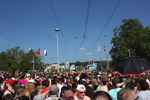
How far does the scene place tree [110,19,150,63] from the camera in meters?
42.1

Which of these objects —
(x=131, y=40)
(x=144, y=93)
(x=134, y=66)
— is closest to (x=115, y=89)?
(x=144, y=93)

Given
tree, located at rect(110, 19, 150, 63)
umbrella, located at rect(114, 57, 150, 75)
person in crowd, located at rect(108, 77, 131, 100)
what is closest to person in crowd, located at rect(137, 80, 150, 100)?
person in crowd, located at rect(108, 77, 131, 100)

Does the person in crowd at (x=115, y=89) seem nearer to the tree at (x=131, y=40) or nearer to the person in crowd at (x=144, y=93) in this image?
the person in crowd at (x=144, y=93)

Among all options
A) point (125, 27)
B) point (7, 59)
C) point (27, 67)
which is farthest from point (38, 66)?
point (125, 27)

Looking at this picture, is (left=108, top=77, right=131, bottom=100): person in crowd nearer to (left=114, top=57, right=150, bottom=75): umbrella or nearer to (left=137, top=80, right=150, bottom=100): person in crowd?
(left=137, top=80, right=150, bottom=100): person in crowd

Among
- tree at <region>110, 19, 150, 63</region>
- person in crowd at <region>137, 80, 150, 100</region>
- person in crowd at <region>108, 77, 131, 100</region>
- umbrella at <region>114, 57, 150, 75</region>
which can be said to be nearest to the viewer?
person in crowd at <region>137, 80, 150, 100</region>

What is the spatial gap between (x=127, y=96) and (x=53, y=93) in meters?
2.18

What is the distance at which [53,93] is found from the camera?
4391 millimetres

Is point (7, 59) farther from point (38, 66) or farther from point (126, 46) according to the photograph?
point (126, 46)

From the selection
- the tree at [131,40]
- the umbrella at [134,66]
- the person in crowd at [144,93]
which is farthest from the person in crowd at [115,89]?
the tree at [131,40]

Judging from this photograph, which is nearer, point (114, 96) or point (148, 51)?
point (114, 96)

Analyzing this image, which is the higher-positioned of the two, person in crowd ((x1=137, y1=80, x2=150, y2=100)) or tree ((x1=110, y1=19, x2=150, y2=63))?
tree ((x1=110, y1=19, x2=150, y2=63))

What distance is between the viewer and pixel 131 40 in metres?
46.2

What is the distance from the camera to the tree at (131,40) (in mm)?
42103
